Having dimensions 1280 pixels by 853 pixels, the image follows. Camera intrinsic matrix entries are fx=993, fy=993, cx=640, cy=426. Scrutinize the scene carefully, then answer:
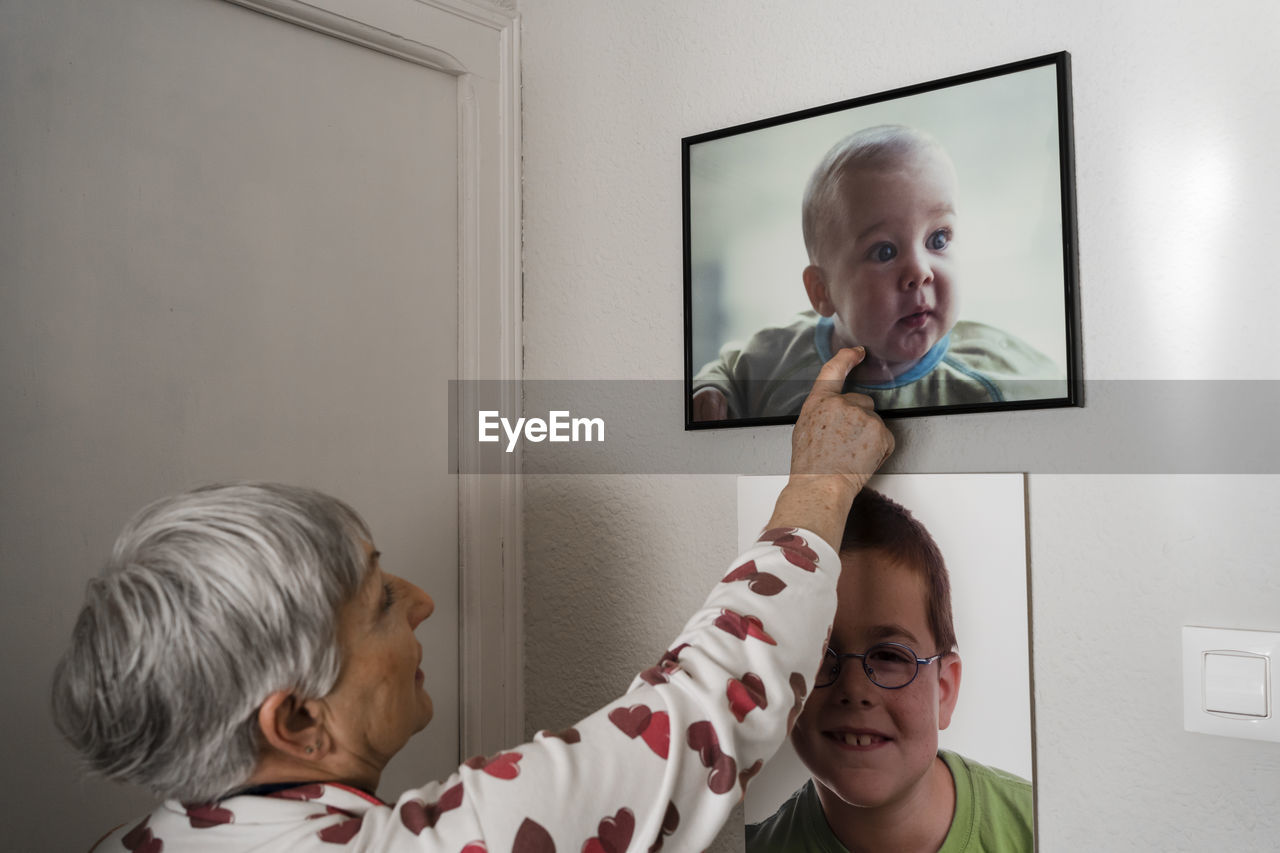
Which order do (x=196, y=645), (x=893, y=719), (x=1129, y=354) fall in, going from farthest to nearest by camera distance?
(x=893, y=719), (x=1129, y=354), (x=196, y=645)

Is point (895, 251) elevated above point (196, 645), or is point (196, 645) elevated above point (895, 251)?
point (895, 251)

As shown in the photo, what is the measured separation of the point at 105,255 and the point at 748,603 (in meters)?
0.81

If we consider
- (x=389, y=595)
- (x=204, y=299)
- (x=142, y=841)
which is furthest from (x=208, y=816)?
(x=204, y=299)

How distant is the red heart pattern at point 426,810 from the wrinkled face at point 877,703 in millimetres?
511

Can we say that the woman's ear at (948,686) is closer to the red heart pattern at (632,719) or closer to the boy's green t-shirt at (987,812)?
the boy's green t-shirt at (987,812)

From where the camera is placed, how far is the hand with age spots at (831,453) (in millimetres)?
1038

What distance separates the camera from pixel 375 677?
32.4 inches

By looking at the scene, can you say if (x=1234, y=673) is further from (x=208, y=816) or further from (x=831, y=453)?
(x=208, y=816)

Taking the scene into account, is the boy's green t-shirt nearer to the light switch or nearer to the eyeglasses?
the eyeglasses

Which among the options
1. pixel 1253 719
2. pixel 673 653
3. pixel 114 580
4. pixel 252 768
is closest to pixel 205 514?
pixel 114 580

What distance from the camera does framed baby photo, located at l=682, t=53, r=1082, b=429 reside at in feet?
3.41

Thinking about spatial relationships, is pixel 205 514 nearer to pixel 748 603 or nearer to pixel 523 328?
pixel 748 603

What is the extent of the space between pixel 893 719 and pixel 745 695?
33 cm

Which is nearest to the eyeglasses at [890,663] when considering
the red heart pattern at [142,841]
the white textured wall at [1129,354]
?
the white textured wall at [1129,354]
